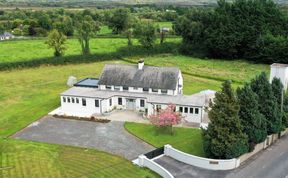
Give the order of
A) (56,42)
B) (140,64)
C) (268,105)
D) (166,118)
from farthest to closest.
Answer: (56,42) < (140,64) < (166,118) < (268,105)

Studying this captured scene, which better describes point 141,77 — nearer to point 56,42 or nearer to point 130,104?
point 130,104

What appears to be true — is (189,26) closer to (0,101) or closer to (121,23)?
(121,23)

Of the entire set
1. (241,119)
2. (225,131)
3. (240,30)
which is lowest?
(225,131)

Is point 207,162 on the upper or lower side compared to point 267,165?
upper

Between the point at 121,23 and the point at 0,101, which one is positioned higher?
the point at 121,23

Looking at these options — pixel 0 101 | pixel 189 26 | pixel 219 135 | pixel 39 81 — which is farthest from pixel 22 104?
pixel 189 26

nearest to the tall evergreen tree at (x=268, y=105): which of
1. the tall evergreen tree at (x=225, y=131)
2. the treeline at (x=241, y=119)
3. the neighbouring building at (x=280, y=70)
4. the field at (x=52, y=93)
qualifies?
the treeline at (x=241, y=119)

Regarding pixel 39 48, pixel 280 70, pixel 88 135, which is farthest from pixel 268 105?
pixel 39 48
